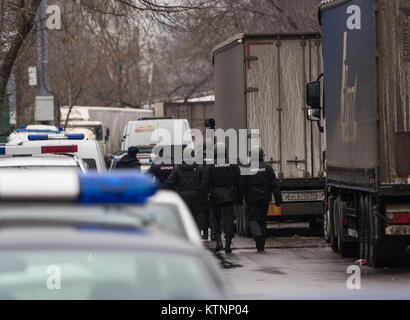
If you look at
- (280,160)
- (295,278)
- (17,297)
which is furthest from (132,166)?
(17,297)

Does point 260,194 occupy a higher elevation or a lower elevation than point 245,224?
higher

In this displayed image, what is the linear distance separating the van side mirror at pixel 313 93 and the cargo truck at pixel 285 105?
2.51 m

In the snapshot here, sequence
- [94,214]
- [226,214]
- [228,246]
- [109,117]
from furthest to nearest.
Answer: [109,117], [228,246], [226,214], [94,214]

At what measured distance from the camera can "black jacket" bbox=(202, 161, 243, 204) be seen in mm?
17344

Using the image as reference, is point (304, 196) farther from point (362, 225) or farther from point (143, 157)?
point (143, 157)

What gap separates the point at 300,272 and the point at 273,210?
5520 mm

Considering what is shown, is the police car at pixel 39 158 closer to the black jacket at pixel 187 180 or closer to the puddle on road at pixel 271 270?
the puddle on road at pixel 271 270

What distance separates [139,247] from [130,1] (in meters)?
16.1

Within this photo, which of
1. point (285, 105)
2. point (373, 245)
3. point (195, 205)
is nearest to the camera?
point (373, 245)

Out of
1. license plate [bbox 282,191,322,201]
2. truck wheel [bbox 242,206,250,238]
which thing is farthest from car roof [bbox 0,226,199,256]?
truck wheel [bbox 242,206,250,238]

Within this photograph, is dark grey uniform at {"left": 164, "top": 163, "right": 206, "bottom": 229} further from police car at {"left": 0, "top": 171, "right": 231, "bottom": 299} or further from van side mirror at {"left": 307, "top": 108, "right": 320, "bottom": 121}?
police car at {"left": 0, "top": 171, "right": 231, "bottom": 299}

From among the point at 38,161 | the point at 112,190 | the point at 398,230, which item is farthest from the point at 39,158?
the point at 112,190

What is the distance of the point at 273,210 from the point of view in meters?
20.0

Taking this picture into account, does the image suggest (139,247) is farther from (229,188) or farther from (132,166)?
(132,166)
